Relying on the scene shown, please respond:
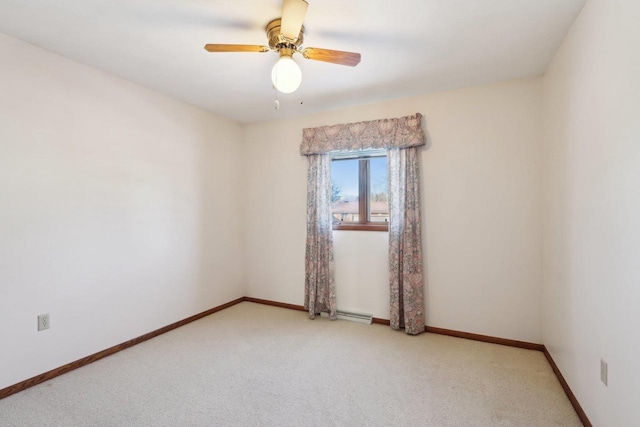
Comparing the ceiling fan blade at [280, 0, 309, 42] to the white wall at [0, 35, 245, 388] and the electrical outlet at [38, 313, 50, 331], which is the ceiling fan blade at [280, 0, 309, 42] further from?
the electrical outlet at [38, 313, 50, 331]

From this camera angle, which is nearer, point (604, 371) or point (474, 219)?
point (604, 371)

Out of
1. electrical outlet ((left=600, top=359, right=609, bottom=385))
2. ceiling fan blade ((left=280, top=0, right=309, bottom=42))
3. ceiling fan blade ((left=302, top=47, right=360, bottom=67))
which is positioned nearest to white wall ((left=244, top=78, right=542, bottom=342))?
electrical outlet ((left=600, top=359, right=609, bottom=385))

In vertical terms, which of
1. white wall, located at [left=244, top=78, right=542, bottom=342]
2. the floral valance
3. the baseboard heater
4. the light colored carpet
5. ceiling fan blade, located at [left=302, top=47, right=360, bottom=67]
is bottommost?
the light colored carpet

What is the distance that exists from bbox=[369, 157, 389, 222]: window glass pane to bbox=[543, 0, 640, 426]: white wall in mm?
1529

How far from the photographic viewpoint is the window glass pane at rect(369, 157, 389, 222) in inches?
133

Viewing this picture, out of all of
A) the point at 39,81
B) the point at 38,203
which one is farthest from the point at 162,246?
the point at 39,81

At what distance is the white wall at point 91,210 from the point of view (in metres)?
2.06

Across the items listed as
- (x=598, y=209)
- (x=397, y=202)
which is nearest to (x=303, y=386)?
(x=397, y=202)

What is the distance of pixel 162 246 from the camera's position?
3070mm

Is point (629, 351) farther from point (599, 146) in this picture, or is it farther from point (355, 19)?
point (355, 19)

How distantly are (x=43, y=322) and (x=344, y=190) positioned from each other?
2919mm

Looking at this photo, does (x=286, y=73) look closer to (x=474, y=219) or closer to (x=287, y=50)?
(x=287, y=50)

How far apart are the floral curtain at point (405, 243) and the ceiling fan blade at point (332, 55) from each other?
141 centimetres

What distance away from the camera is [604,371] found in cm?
147
